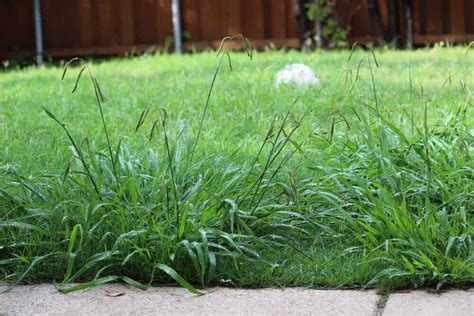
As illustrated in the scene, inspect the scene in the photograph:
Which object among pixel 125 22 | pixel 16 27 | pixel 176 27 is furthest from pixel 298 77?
pixel 16 27

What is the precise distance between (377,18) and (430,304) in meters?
8.15

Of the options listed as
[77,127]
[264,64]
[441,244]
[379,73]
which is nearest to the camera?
[441,244]

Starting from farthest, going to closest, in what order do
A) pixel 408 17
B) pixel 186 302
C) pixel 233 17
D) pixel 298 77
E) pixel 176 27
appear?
pixel 233 17, pixel 176 27, pixel 408 17, pixel 298 77, pixel 186 302

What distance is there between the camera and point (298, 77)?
7258 millimetres

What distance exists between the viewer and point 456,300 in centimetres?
335

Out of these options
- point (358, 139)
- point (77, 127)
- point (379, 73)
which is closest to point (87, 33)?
point (379, 73)

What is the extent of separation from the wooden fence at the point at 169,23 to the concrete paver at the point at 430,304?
8221mm

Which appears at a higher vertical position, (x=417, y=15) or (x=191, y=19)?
(x=191, y=19)

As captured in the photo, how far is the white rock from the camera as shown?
720cm

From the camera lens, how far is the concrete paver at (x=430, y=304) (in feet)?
10.6

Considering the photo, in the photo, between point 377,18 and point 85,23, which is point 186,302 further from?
point 85,23

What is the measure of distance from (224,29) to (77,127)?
6.36 m

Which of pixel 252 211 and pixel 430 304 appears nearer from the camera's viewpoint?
pixel 430 304

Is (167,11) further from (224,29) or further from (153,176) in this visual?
(153,176)
